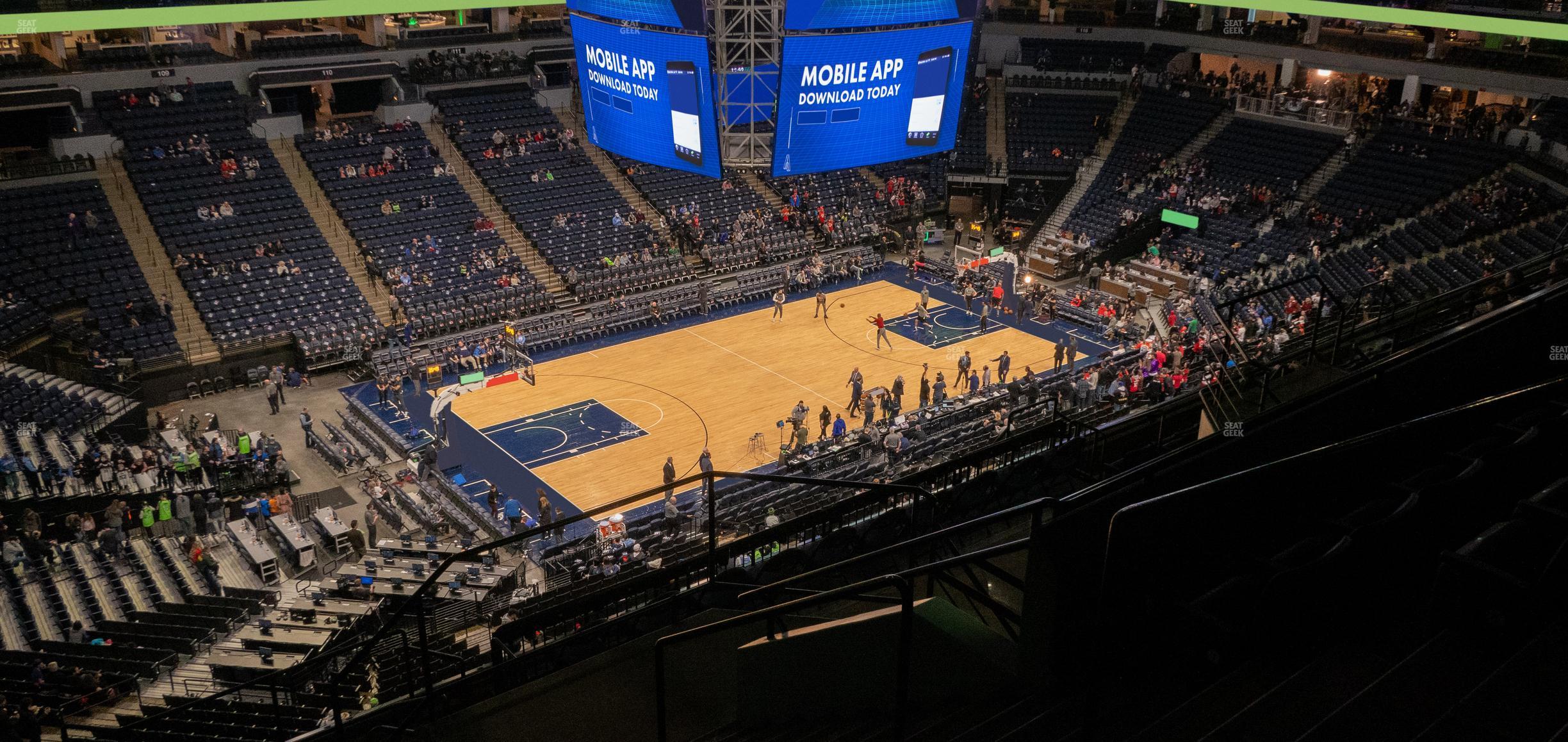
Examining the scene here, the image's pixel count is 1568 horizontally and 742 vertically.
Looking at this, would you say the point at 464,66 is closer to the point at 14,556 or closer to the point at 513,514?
the point at 513,514

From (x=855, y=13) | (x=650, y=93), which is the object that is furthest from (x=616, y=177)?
(x=855, y=13)

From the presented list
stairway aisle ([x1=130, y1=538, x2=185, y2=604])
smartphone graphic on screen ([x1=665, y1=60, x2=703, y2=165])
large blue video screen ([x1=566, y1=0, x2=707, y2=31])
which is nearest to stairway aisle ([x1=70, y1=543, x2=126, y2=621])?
stairway aisle ([x1=130, y1=538, x2=185, y2=604])

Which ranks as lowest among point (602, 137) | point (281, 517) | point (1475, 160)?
point (281, 517)

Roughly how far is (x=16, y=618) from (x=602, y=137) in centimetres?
1188

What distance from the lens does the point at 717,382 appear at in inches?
1217

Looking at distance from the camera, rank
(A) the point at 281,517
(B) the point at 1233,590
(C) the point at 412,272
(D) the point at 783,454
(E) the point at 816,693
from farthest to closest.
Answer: (C) the point at 412,272 → (D) the point at 783,454 → (A) the point at 281,517 → (E) the point at 816,693 → (B) the point at 1233,590

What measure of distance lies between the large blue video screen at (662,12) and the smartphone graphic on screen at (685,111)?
2.03 feet

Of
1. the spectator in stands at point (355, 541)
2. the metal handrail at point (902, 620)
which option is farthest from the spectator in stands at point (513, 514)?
the metal handrail at point (902, 620)

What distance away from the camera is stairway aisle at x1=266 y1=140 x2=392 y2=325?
33.8 meters

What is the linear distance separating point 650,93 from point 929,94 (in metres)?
4.70

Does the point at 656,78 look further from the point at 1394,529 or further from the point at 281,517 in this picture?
the point at 1394,529

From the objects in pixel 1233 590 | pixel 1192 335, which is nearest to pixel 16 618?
pixel 1233 590

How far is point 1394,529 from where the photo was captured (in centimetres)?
652

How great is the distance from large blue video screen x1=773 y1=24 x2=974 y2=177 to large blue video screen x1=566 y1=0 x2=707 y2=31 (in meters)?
1.42
